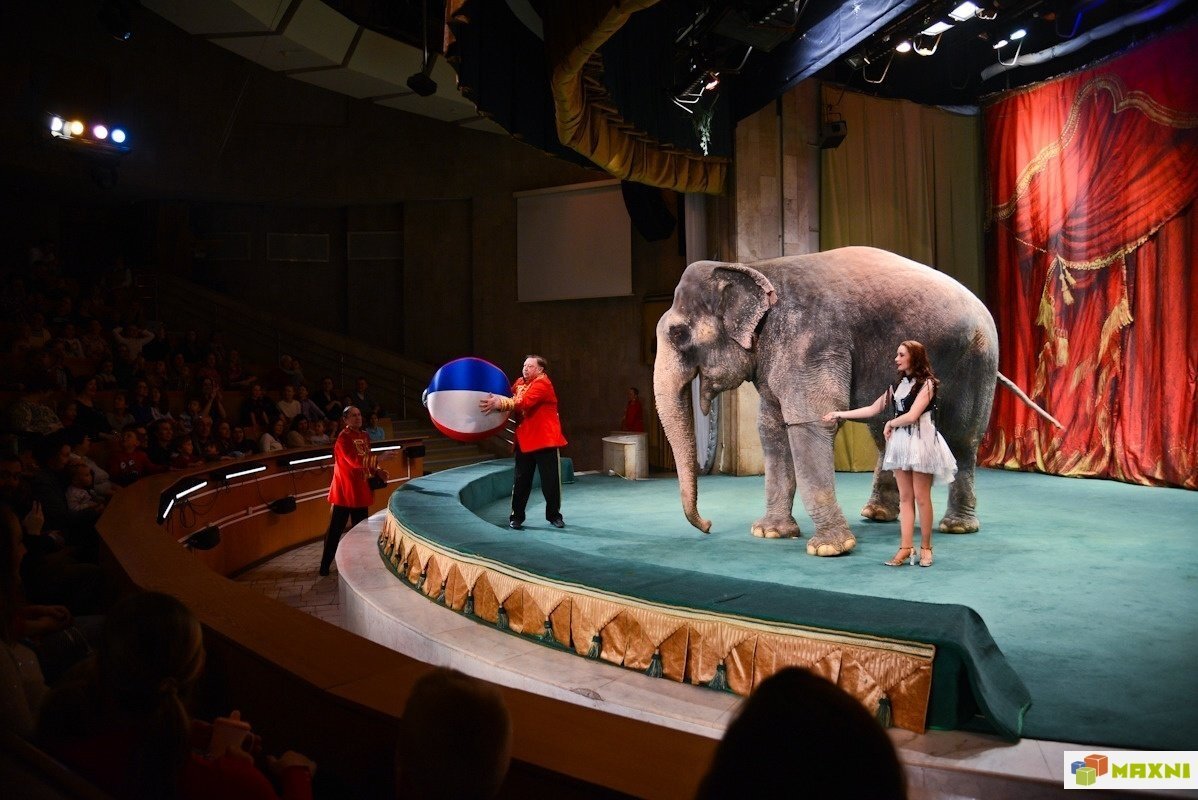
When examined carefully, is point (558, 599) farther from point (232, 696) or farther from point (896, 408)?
point (896, 408)

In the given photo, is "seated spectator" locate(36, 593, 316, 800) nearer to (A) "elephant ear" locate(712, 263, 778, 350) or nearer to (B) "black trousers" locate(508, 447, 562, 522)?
(A) "elephant ear" locate(712, 263, 778, 350)

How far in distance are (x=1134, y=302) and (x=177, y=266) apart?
14.1 metres

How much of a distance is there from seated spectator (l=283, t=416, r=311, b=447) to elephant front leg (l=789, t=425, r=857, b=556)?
21.0 ft

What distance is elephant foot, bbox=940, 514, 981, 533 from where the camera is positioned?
18.6 ft

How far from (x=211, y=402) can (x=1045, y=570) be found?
811 centimetres

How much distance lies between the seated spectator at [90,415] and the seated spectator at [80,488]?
1.43m

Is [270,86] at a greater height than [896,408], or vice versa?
[270,86]

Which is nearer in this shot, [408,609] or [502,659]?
[502,659]

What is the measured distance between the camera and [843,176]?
1015 centimetres

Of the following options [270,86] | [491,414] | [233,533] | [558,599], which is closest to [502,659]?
[558,599]

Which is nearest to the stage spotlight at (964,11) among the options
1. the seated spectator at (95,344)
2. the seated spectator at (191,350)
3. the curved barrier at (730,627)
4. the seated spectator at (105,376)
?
the curved barrier at (730,627)

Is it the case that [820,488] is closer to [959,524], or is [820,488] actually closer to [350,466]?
A: [959,524]

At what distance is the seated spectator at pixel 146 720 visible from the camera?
1399mm

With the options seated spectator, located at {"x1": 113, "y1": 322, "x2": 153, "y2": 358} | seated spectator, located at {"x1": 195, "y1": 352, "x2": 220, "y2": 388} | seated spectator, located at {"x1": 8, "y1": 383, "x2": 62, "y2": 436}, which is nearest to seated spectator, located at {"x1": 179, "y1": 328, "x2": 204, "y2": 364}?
seated spectator, located at {"x1": 195, "y1": 352, "x2": 220, "y2": 388}
